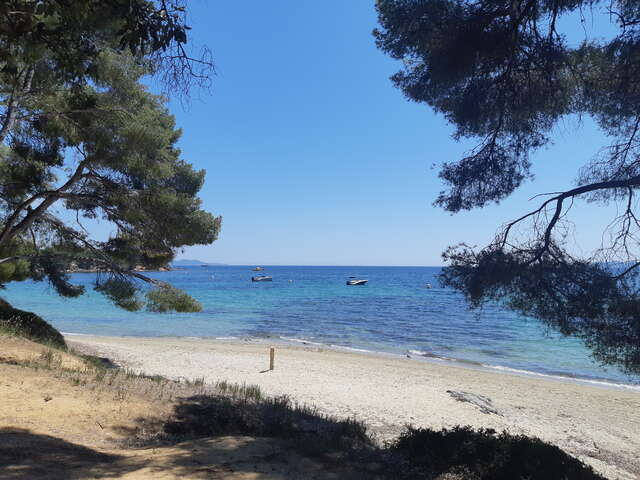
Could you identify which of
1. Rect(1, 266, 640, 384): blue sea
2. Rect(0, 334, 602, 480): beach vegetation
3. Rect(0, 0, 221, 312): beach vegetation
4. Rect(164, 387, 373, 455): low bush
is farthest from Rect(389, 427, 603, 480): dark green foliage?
Rect(1, 266, 640, 384): blue sea

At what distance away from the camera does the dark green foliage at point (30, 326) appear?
35.3 feet

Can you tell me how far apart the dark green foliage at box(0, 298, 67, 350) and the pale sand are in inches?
122

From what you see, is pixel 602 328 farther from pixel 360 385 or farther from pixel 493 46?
pixel 360 385

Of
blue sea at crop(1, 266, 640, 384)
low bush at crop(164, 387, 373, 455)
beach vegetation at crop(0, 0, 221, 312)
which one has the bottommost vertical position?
blue sea at crop(1, 266, 640, 384)

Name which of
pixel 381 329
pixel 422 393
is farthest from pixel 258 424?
pixel 381 329

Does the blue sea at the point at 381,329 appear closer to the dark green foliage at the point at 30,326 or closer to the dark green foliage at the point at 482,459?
the dark green foliage at the point at 30,326

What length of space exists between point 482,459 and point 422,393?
808 centimetres

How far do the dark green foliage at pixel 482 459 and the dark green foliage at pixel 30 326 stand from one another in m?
9.60

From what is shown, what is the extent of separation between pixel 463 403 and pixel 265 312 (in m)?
29.4

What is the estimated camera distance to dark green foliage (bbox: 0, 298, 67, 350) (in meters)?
10.8

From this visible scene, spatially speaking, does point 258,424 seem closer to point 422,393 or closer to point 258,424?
point 258,424

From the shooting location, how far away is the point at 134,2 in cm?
358

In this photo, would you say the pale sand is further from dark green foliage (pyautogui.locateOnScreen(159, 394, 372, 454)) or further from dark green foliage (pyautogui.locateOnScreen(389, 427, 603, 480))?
dark green foliage (pyautogui.locateOnScreen(389, 427, 603, 480))

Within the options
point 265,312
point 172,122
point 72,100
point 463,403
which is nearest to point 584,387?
point 463,403
